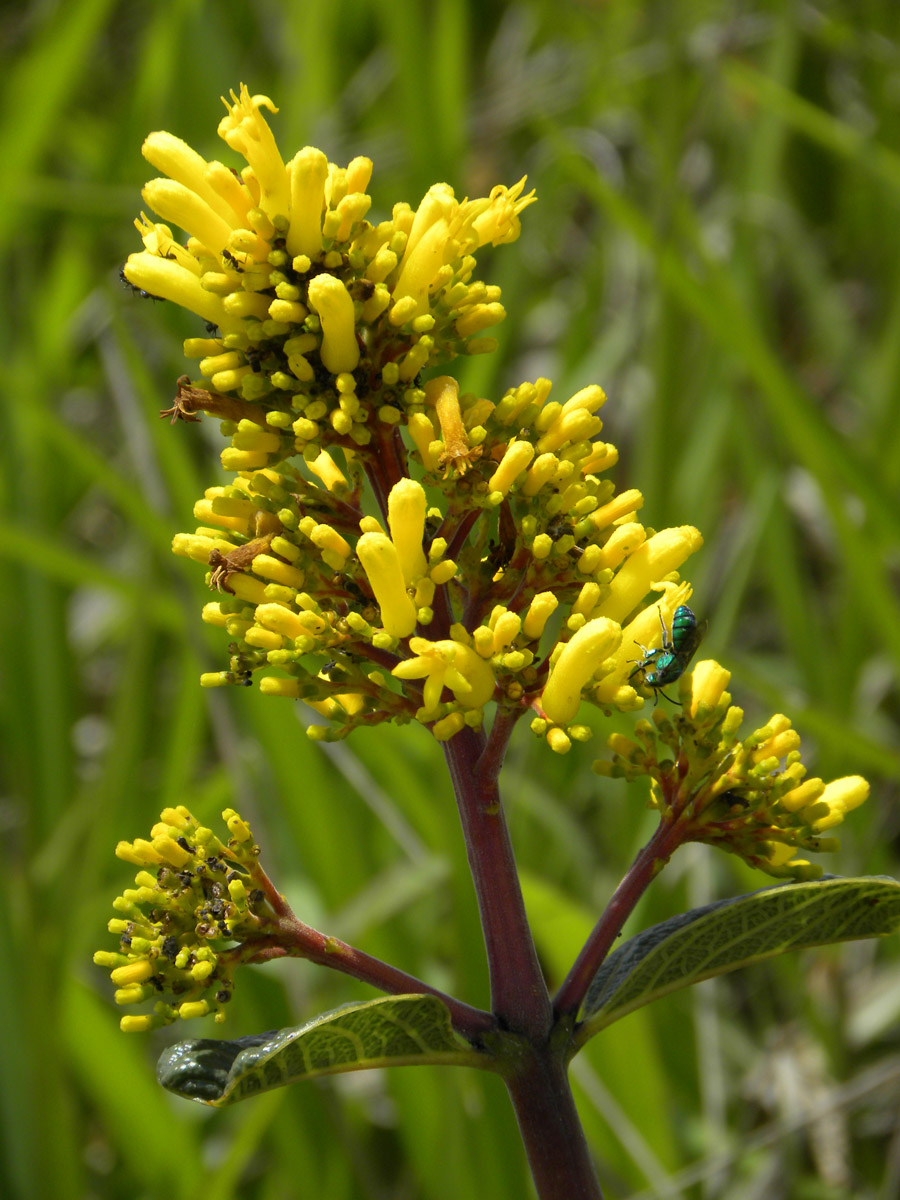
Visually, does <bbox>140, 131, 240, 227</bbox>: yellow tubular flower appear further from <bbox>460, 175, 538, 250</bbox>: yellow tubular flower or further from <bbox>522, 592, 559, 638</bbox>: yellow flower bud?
<bbox>522, 592, 559, 638</bbox>: yellow flower bud

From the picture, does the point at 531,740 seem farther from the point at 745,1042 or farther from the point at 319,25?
the point at 319,25

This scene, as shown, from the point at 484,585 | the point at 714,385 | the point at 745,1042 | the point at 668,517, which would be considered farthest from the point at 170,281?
the point at 714,385

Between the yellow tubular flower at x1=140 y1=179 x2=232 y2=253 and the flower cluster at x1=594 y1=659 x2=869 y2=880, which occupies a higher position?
the yellow tubular flower at x1=140 y1=179 x2=232 y2=253

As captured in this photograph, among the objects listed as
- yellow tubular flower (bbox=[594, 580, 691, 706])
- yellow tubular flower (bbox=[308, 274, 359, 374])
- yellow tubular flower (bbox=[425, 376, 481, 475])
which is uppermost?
yellow tubular flower (bbox=[308, 274, 359, 374])

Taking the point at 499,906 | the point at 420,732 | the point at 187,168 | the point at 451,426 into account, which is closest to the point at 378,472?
the point at 451,426

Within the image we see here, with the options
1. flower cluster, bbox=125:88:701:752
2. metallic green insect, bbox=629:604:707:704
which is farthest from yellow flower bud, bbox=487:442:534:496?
metallic green insect, bbox=629:604:707:704
